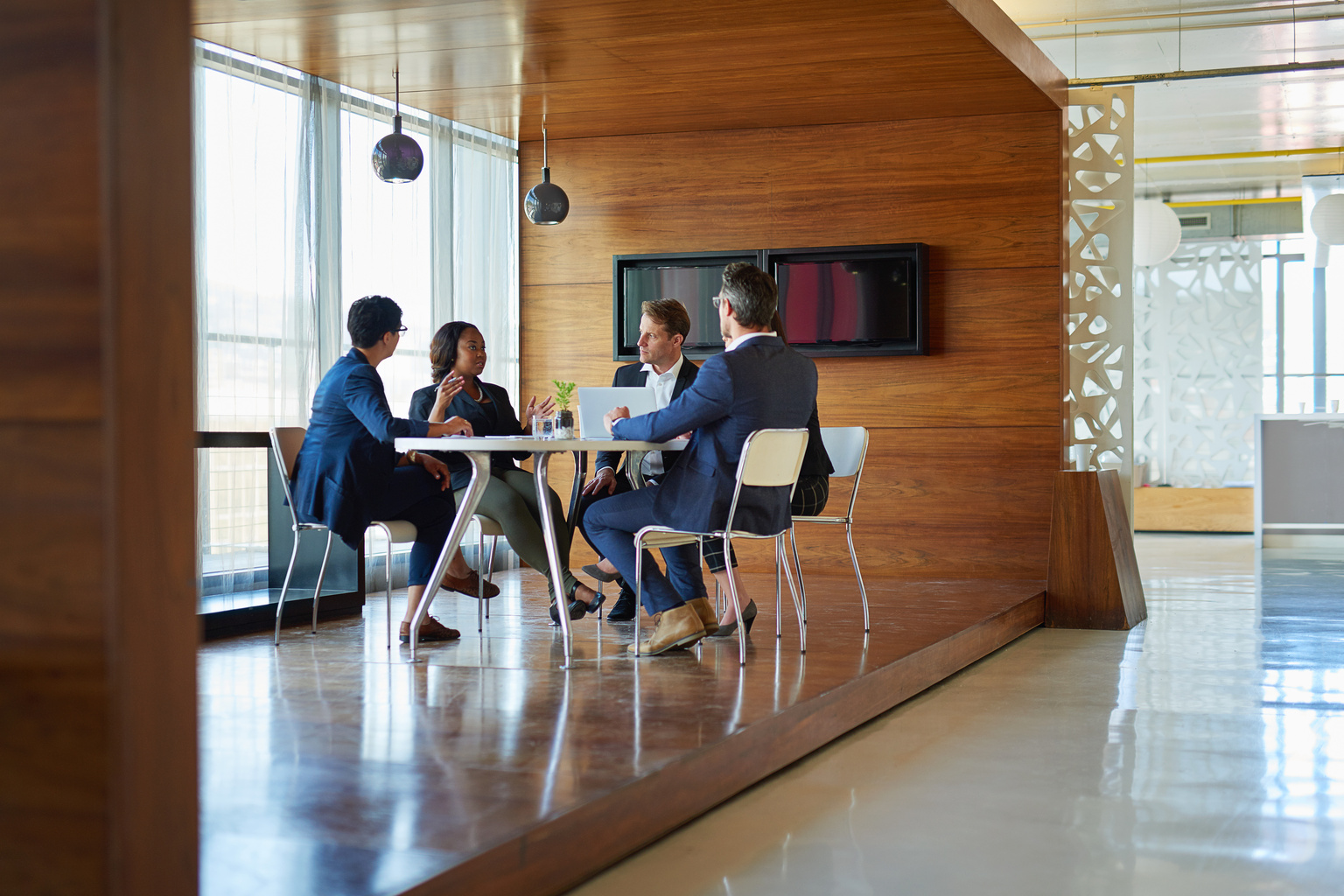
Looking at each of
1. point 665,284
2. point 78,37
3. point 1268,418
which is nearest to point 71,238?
point 78,37

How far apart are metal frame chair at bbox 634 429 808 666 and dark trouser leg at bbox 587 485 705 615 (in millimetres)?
50

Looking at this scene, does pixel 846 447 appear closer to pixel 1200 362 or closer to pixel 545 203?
pixel 545 203

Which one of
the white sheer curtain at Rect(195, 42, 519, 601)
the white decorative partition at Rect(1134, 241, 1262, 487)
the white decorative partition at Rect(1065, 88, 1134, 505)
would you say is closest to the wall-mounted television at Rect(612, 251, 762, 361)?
the white sheer curtain at Rect(195, 42, 519, 601)

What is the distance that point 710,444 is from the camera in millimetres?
4133

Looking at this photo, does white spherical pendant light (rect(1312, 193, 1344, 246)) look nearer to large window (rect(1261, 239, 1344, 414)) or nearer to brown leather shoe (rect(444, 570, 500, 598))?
large window (rect(1261, 239, 1344, 414))

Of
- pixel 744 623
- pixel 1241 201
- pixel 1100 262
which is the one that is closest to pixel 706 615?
pixel 744 623

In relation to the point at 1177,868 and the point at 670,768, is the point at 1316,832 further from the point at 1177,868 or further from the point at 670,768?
→ the point at 670,768

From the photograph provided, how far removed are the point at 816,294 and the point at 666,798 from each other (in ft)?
15.7

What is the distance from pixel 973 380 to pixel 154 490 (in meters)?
5.83

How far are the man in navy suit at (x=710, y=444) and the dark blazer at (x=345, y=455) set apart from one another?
76 centimetres

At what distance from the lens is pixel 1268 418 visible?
425 inches

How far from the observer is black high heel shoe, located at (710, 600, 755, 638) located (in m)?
4.60

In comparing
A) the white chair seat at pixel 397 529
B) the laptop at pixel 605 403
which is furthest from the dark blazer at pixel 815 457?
the white chair seat at pixel 397 529

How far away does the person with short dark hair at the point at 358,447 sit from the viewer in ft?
14.5
